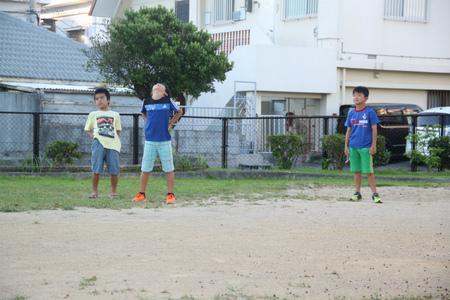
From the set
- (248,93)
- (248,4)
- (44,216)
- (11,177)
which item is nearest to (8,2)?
(248,4)

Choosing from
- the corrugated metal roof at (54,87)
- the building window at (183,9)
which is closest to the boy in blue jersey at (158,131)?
the corrugated metal roof at (54,87)

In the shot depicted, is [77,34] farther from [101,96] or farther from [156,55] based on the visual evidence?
[101,96]

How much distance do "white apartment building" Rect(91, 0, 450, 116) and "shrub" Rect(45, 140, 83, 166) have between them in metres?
9.08

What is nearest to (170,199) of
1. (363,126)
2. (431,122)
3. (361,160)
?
(361,160)

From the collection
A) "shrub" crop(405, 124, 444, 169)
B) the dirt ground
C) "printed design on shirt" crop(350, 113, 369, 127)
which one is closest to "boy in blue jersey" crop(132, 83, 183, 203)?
the dirt ground

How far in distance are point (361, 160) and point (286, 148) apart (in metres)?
6.09

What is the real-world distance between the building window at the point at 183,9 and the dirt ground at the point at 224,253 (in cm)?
2236

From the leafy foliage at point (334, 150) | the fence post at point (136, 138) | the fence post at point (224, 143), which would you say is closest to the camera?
the fence post at point (136, 138)

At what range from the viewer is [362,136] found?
9.87 meters

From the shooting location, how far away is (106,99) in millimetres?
9867

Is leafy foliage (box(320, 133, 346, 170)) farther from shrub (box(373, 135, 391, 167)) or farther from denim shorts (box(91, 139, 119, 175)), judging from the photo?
denim shorts (box(91, 139, 119, 175))

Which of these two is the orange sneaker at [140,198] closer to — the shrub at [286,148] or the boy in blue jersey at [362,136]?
the boy in blue jersey at [362,136]

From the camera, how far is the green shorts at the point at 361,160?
32.4 feet

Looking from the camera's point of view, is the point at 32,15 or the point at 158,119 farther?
the point at 32,15
